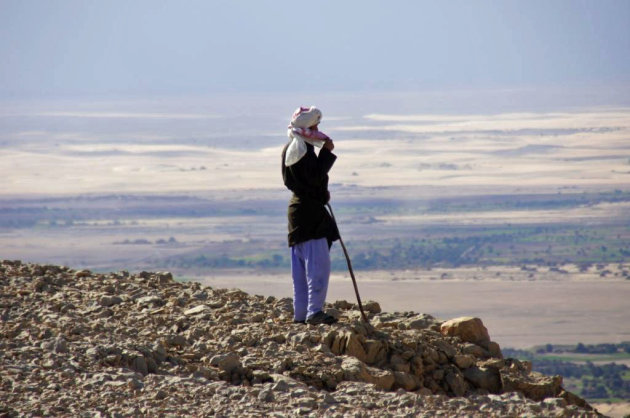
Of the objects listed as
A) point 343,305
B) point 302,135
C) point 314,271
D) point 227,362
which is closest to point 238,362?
point 227,362

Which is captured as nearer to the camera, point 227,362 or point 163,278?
point 227,362

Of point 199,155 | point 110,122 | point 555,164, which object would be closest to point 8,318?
point 555,164

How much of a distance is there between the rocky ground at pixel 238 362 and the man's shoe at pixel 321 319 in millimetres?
113

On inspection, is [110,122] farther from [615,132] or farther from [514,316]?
[514,316]

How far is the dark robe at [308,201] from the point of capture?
7.33m

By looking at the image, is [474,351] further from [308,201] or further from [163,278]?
[163,278]

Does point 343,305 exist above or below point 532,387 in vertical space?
above

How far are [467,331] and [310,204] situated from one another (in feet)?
4.48

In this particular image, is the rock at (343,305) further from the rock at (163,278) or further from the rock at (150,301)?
the rock at (163,278)

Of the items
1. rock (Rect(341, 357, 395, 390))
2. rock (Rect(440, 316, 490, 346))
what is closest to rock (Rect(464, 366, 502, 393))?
rock (Rect(341, 357, 395, 390))

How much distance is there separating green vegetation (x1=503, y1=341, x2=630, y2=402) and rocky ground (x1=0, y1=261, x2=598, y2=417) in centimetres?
2006

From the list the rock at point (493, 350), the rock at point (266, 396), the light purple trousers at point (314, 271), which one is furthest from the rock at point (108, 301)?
the rock at point (493, 350)

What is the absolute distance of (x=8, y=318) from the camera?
754cm

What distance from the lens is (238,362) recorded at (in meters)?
6.41
